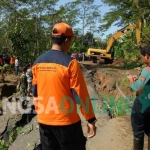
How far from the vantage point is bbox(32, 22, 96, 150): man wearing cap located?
2553mm

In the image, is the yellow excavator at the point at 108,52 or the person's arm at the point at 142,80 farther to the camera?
the yellow excavator at the point at 108,52

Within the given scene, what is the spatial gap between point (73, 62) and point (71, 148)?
0.85 meters

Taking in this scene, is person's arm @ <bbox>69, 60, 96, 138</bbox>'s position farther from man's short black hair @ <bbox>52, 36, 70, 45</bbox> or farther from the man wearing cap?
man's short black hair @ <bbox>52, 36, 70, 45</bbox>

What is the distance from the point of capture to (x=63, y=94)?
2.62 meters

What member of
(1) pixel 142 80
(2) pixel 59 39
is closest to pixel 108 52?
(1) pixel 142 80

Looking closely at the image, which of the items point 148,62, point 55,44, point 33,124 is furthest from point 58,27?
point 33,124

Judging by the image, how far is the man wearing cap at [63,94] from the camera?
101 inches

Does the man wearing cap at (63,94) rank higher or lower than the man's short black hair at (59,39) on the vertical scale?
lower

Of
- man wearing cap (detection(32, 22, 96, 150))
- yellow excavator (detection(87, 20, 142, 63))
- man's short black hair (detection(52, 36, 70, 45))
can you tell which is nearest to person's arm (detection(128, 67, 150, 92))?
man wearing cap (detection(32, 22, 96, 150))

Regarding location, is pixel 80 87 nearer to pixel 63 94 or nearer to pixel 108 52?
pixel 63 94

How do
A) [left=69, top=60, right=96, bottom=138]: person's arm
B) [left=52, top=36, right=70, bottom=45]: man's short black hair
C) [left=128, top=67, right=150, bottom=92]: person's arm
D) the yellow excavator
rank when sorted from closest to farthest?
[left=69, top=60, right=96, bottom=138]: person's arm → [left=52, top=36, right=70, bottom=45]: man's short black hair → [left=128, top=67, right=150, bottom=92]: person's arm → the yellow excavator

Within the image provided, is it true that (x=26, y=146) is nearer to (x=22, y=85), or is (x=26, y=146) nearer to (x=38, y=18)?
(x=22, y=85)

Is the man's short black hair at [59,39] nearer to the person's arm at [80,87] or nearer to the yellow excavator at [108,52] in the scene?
the person's arm at [80,87]

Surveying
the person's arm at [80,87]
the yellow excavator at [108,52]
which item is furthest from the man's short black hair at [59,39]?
the yellow excavator at [108,52]
